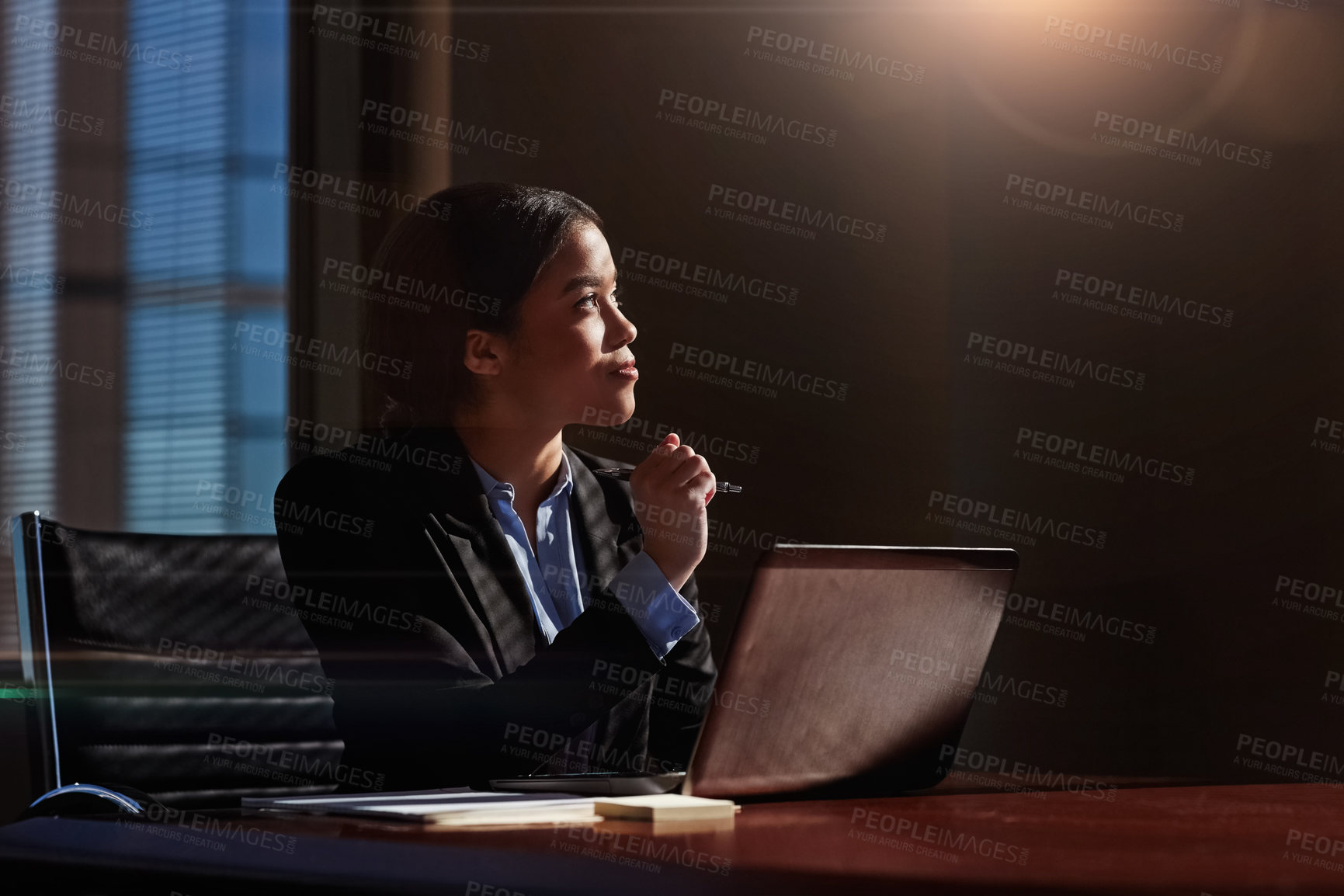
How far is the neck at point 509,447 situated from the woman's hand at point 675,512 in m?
0.33

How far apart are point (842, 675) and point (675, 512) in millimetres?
508

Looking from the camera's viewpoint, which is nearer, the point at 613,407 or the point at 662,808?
the point at 662,808

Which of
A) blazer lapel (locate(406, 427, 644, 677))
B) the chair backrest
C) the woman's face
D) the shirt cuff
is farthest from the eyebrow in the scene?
the chair backrest

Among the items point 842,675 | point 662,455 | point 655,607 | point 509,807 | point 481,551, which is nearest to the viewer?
point 509,807

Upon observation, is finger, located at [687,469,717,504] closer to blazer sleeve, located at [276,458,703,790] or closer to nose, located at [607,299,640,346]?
blazer sleeve, located at [276,458,703,790]

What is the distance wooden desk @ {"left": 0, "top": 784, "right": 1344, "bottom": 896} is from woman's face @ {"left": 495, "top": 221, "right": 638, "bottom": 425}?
836 mm

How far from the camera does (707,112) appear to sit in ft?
10.1

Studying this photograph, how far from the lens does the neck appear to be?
1870 mm

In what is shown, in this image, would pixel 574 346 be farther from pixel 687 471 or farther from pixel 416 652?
pixel 416 652

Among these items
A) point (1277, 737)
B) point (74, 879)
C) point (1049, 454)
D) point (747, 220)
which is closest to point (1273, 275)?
point (1049, 454)

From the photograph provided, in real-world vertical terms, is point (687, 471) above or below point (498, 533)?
above

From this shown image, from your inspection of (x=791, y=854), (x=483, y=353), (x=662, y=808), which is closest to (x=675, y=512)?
(x=483, y=353)

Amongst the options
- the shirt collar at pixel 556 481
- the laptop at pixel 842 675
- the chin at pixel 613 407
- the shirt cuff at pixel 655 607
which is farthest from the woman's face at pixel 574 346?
the laptop at pixel 842 675

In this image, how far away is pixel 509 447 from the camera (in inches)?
73.9
